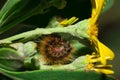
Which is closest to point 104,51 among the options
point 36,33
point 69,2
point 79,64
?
point 79,64

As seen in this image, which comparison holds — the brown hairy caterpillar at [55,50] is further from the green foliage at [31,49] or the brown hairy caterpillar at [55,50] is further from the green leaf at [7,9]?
the green leaf at [7,9]

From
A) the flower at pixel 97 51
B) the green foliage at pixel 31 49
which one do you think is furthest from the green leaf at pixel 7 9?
the flower at pixel 97 51

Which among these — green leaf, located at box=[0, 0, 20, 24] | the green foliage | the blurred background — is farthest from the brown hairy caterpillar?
the blurred background

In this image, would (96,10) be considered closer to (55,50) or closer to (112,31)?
(55,50)

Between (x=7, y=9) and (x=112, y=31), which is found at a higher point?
(x=112, y=31)

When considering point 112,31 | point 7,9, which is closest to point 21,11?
point 7,9

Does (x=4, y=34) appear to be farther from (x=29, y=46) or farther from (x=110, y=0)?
(x=110, y=0)
